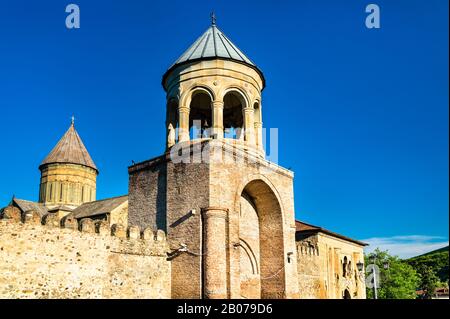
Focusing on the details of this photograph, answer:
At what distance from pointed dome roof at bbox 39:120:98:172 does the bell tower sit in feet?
74.2

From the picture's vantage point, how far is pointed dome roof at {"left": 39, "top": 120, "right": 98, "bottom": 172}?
131 ft

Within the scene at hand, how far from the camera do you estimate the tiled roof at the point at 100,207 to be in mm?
31561

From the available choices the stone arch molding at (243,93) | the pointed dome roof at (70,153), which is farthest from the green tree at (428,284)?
the stone arch molding at (243,93)

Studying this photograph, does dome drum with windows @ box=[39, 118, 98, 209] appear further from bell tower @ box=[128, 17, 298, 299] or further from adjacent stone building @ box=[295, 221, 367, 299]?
bell tower @ box=[128, 17, 298, 299]

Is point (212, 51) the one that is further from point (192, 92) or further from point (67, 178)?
point (67, 178)

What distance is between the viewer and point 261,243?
63.2 feet

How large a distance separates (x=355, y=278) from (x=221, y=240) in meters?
20.5

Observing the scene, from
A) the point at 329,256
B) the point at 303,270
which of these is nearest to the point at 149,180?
the point at 303,270

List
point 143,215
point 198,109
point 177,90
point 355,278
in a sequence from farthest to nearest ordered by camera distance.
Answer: point 355,278
point 198,109
point 177,90
point 143,215

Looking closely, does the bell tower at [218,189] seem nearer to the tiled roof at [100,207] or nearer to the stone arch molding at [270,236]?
the stone arch molding at [270,236]

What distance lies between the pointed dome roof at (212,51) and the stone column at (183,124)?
2.14 metres

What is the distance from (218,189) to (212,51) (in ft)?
20.4
